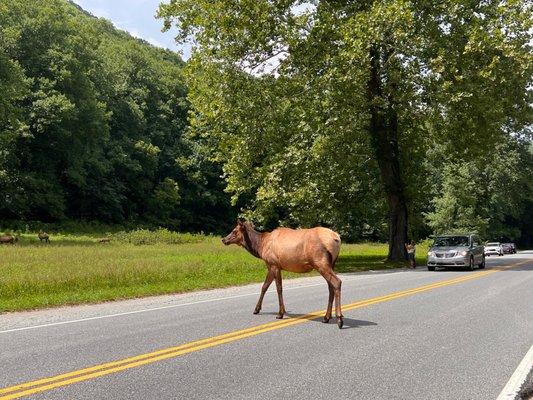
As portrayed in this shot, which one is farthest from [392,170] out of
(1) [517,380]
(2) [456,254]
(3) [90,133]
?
(3) [90,133]

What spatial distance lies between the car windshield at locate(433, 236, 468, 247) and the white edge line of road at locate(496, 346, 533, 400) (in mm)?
20283

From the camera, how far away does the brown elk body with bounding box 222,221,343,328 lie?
990cm

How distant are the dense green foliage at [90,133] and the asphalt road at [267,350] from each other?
30.9 metres

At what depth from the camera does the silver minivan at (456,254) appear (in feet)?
84.3

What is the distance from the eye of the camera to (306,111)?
26531 millimetres

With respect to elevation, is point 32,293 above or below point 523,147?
below

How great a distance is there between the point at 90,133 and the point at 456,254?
38180 mm

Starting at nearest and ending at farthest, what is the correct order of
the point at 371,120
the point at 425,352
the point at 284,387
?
the point at 284,387, the point at 425,352, the point at 371,120

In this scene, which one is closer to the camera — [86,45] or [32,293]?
[32,293]

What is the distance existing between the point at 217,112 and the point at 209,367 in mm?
21949

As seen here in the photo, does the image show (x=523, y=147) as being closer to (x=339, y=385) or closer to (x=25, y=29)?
(x=25, y=29)

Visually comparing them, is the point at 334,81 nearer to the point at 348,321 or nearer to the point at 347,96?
the point at 347,96

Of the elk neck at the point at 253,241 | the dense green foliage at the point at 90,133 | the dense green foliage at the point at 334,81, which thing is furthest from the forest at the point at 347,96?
the elk neck at the point at 253,241

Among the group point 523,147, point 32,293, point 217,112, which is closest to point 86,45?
point 217,112
